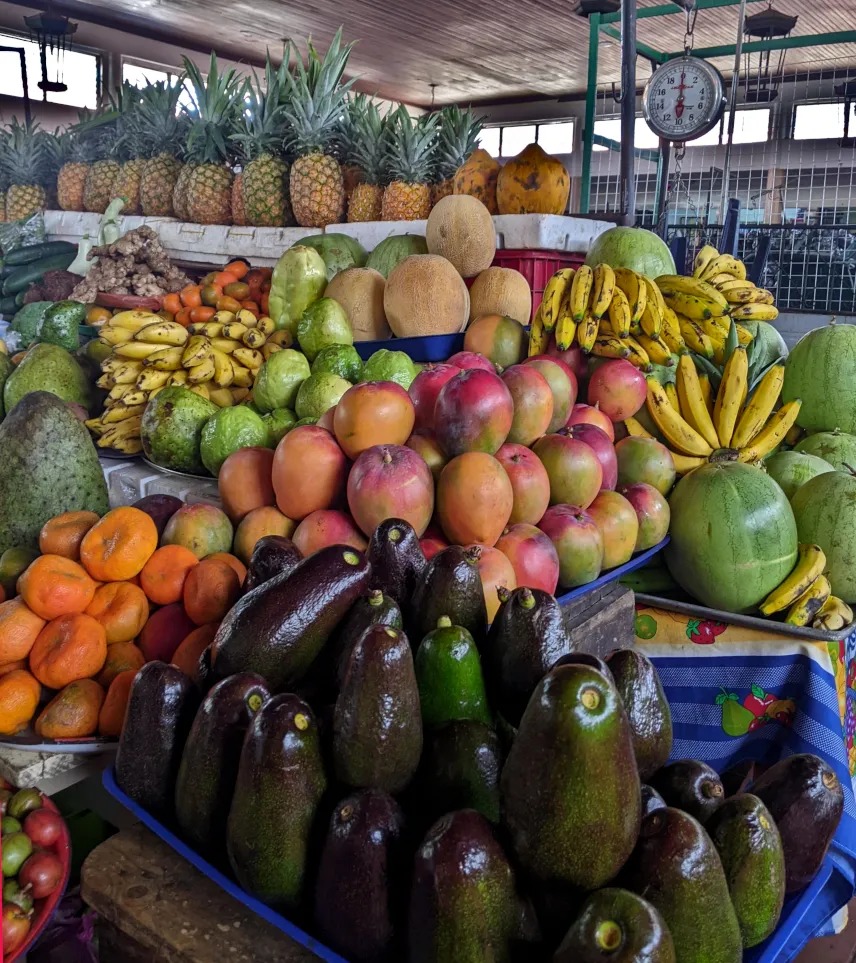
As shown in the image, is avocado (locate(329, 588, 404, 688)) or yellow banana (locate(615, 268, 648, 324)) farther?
yellow banana (locate(615, 268, 648, 324))

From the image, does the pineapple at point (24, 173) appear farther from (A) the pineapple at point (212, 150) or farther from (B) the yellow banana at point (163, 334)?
(B) the yellow banana at point (163, 334)

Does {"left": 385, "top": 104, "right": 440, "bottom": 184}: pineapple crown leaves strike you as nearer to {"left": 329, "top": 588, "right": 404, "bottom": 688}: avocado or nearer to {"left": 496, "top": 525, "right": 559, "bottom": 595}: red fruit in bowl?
{"left": 496, "top": 525, "right": 559, "bottom": 595}: red fruit in bowl

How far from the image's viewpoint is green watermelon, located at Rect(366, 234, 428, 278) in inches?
115

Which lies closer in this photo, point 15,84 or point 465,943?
point 465,943

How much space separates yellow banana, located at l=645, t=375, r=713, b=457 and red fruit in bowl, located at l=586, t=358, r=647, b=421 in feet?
0.14

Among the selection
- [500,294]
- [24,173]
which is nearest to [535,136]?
[24,173]

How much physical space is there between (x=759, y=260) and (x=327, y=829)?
20.0 ft

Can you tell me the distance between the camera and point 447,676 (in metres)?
0.89

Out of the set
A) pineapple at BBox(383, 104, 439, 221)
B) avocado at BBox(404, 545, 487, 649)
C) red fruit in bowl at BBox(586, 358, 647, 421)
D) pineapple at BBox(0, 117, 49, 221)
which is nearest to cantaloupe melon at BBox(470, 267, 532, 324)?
red fruit in bowl at BBox(586, 358, 647, 421)

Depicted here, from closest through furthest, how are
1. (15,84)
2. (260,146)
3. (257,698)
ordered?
(257,698), (260,146), (15,84)

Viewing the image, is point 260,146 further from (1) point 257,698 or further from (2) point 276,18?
(2) point 276,18

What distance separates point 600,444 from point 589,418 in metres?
0.15

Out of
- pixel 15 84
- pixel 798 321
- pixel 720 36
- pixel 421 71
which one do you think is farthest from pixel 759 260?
pixel 15 84

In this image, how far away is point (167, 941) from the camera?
810 millimetres
